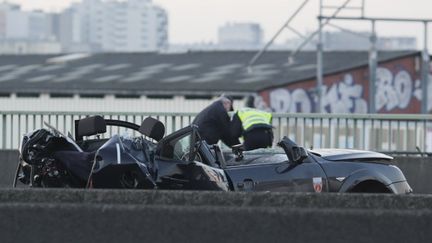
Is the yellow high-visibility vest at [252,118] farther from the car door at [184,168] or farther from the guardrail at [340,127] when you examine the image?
the car door at [184,168]

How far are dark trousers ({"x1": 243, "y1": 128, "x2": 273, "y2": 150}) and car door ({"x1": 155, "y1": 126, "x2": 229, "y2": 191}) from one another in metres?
5.24

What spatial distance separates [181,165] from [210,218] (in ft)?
10.2

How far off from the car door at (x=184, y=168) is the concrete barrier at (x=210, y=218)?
2.76 metres

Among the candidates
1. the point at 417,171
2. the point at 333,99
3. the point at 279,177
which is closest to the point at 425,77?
the point at 333,99

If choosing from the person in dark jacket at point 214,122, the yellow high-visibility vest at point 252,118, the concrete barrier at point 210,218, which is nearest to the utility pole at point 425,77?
the yellow high-visibility vest at point 252,118

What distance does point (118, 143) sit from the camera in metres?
8.79

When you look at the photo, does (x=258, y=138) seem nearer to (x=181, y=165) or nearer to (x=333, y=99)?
(x=181, y=165)

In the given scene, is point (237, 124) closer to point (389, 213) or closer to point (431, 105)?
point (389, 213)

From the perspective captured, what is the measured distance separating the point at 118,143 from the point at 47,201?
2.40m

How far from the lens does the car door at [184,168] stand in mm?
9250

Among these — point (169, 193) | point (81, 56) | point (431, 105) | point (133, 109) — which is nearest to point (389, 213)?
point (169, 193)

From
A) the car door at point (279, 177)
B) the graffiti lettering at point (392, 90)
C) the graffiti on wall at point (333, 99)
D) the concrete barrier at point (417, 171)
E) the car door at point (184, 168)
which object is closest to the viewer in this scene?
the car door at point (184, 168)

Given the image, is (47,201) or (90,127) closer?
(47,201)

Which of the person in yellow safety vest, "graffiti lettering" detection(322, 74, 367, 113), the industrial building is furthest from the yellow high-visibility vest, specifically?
"graffiti lettering" detection(322, 74, 367, 113)
